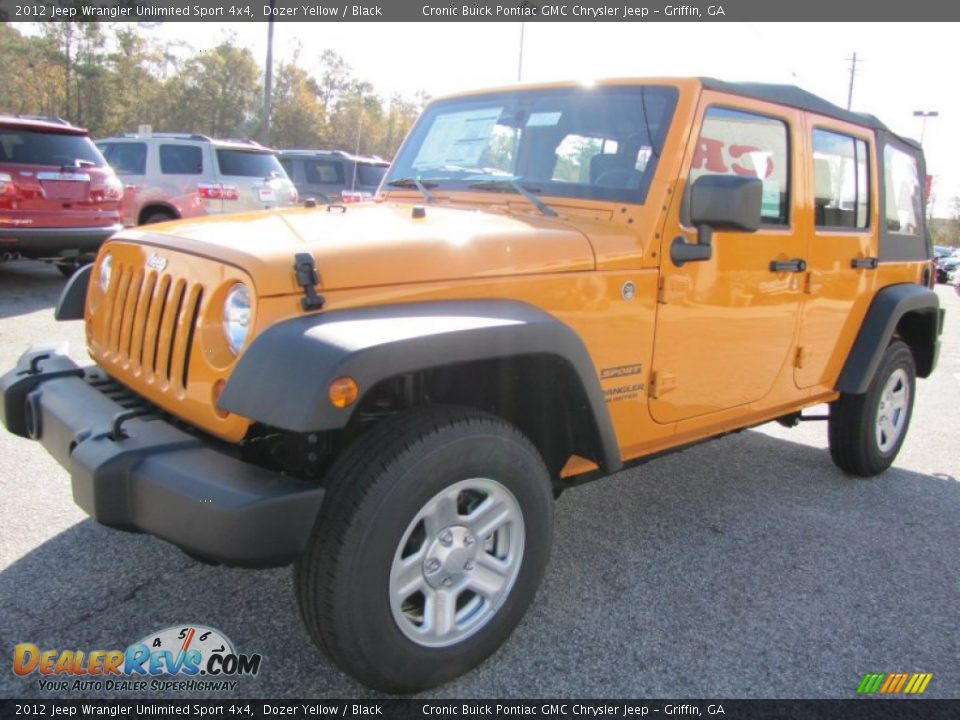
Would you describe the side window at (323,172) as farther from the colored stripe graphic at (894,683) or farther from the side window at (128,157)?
the colored stripe graphic at (894,683)

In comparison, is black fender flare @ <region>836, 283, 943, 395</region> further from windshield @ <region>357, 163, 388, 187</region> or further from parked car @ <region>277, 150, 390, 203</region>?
parked car @ <region>277, 150, 390, 203</region>

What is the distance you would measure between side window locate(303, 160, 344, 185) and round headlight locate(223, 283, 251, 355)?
12.4 meters

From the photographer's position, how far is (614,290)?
9.18 feet

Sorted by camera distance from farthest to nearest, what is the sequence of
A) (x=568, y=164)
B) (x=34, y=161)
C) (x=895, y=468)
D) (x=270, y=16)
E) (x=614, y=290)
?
(x=270, y=16)
(x=34, y=161)
(x=895, y=468)
(x=568, y=164)
(x=614, y=290)

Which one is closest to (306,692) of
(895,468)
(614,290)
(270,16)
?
(614,290)

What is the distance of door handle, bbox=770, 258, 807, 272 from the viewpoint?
11.4 feet

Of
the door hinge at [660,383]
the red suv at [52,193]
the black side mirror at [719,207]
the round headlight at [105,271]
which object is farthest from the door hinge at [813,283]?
the red suv at [52,193]

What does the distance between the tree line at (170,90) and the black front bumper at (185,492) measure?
24318mm

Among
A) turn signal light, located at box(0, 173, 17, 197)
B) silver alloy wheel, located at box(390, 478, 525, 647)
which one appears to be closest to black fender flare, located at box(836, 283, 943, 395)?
silver alloy wheel, located at box(390, 478, 525, 647)

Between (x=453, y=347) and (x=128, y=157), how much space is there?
36.0 feet

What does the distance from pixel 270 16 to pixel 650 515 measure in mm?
16873

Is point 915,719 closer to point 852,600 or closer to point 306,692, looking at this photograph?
point 852,600

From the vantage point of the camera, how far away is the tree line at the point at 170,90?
3045 cm

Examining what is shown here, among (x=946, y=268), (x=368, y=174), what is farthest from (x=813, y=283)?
(x=946, y=268)
